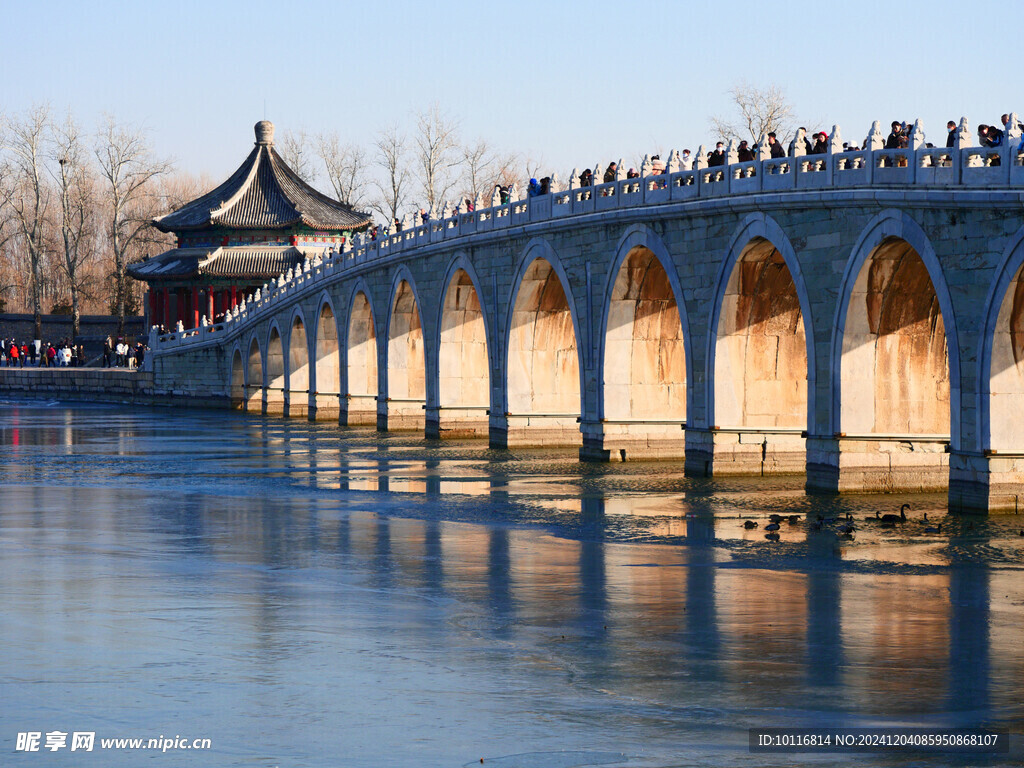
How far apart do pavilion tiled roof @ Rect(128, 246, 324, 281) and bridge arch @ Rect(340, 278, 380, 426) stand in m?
23.9

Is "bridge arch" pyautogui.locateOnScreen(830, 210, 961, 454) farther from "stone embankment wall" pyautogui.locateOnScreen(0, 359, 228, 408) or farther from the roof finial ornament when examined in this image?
the roof finial ornament

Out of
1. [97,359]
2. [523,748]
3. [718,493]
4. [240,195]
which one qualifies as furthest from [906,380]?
[97,359]

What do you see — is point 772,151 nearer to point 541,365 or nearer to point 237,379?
point 541,365

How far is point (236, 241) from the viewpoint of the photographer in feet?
243

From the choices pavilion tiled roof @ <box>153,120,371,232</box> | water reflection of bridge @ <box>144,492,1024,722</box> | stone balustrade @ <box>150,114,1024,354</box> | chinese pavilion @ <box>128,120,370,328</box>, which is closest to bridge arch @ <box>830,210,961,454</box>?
stone balustrade @ <box>150,114,1024,354</box>

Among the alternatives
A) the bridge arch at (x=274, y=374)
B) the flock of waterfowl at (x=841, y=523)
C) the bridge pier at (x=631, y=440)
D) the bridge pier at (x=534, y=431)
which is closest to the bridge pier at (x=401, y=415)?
the bridge pier at (x=534, y=431)

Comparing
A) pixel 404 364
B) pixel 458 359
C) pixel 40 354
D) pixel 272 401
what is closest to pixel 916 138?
pixel 458 359

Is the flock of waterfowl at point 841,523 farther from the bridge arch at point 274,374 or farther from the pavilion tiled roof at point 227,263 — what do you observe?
the pavilion tiled roof at point 227,263

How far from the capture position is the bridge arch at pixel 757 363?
88.1 feet

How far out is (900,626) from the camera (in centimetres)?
1273

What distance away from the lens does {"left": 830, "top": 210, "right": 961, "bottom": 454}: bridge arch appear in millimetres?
23266

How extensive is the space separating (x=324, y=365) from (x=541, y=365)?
1823 centimetres

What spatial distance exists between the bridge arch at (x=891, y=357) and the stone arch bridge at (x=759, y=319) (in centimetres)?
3

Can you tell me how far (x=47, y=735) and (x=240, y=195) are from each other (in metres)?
67.9
